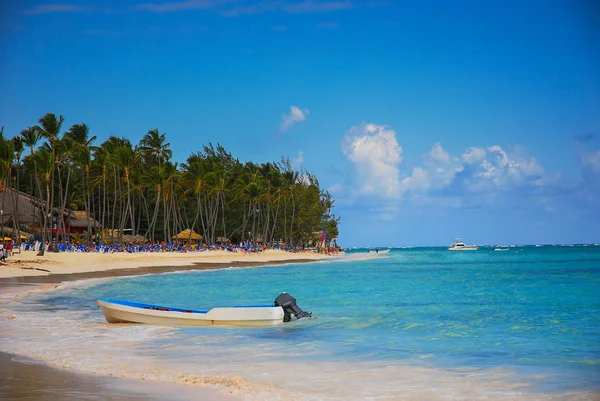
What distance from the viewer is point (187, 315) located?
1856cm

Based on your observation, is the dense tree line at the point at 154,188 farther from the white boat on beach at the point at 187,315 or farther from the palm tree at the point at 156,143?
the white boat on beach at the point at 187,315

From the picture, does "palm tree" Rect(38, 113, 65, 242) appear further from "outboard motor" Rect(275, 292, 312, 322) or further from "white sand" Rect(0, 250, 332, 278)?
"outboard motor" Rect(275, 292, 312, 322)

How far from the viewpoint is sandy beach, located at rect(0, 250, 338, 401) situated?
31.4 ft

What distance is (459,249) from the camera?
176 meters

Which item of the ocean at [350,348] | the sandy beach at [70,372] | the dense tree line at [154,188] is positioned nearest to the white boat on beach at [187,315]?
the ocean at [350,348]

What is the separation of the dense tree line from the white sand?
16.7 ft

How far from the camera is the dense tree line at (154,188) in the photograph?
65062mm

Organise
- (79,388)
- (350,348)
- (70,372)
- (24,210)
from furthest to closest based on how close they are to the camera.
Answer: (24,210), (350,348), (70,372), (79,388)

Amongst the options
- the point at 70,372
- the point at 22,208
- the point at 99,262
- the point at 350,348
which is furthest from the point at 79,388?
the point at 22,208

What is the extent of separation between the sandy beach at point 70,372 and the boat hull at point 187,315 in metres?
5.96

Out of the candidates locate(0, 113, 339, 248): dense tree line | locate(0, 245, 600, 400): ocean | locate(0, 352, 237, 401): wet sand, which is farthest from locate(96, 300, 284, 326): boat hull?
locate(0, 113, 339, 248): dense tree line

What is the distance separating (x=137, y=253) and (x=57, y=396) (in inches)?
2163

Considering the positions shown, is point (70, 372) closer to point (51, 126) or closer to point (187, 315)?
point (187, 315)

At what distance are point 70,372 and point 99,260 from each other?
44451 millimetres
